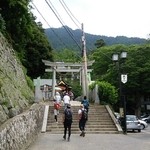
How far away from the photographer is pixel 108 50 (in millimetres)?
82625

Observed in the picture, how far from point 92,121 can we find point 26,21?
814 cm

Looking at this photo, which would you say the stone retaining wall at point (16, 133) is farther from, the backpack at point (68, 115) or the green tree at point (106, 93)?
the green tree at point (106, 93)

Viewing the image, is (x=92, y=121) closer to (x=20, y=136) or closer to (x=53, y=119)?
(x=53, y=119)

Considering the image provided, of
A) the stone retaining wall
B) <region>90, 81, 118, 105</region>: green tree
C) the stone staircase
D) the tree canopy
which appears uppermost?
the tree canopy

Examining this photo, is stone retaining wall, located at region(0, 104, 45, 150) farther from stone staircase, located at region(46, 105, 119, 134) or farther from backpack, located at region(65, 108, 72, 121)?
stone staircase, located at region(46, 105, 119, 134)

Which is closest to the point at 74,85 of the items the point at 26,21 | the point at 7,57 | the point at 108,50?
the point at 108,50

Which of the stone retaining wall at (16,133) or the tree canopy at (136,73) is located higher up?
the tree canopy at (136,73)

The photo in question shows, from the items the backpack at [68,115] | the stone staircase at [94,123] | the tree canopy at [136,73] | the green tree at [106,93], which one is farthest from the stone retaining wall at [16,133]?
the tree canopy at [136,73]

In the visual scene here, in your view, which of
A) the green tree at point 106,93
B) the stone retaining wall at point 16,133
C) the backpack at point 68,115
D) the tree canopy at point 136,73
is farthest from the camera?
the tree canopy at point 136,73

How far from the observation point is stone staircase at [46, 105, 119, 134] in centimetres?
2486

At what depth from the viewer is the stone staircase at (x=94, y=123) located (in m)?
24.9

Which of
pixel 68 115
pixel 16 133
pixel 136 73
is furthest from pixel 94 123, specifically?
pixel 136 73

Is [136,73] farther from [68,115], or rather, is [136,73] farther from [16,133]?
[16,133]

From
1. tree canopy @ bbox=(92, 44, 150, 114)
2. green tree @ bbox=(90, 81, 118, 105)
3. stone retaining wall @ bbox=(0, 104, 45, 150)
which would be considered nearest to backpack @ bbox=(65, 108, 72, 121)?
stone retaining wall @ bbox=(0, 104, 45, 150)
